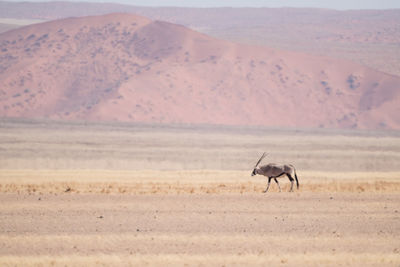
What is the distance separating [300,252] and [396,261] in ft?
5.25

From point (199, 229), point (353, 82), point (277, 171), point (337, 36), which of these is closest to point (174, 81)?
point (353, 82)

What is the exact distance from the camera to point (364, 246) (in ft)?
42.6

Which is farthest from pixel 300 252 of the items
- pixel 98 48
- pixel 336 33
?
pixel 336 33

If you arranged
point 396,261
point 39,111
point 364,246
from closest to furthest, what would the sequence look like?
point 396,261 → point 364,246 → point 39,111

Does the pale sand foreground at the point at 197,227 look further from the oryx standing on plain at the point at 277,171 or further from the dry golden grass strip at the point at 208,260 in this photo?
the oryx standing on plain at the point at 277,171

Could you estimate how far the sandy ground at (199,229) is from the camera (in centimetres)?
1175

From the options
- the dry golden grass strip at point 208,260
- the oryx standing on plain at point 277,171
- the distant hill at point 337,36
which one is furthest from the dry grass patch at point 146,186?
the distant hill at point 337,36

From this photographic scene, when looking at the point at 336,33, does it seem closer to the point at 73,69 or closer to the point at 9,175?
the point at 73,69

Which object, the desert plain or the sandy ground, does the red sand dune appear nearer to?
the desert plain

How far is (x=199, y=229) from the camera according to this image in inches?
575

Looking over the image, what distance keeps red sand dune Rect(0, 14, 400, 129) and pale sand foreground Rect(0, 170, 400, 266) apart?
195 feet

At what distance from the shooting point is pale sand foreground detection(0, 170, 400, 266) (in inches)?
464

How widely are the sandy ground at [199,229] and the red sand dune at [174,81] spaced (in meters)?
60.9

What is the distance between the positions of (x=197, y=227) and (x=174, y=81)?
253 ft
